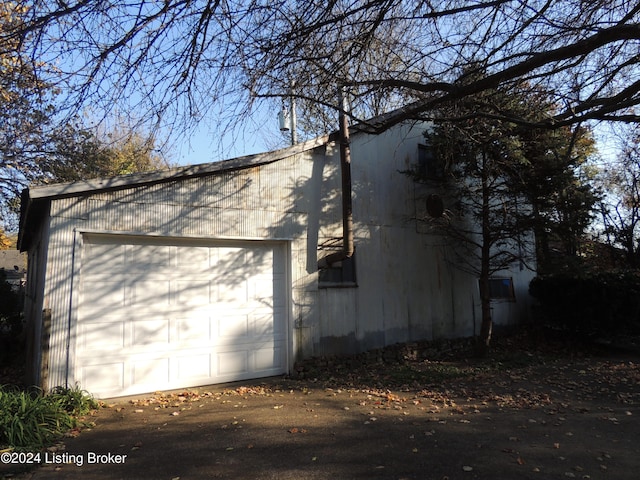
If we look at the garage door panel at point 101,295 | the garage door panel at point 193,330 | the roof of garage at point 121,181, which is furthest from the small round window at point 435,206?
the garage door panel at point 101,295

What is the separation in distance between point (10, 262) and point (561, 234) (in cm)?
3703

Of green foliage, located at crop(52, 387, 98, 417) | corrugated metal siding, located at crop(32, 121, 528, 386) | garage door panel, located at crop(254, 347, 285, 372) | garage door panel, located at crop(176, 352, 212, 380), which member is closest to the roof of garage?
corrugated metal siding, located at crop(32, 121, 528, 386)

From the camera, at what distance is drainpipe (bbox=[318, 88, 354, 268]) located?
8.38m

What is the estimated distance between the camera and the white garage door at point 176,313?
20.8 feet

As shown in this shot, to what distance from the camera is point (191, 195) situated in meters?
7.18

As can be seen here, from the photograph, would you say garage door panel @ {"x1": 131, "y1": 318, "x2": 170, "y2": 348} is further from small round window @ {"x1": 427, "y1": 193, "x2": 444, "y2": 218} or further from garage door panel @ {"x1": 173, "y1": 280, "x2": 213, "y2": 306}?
small round window @ {"x1": 427, "y1": 193, "x2": 444, "y2": 218}

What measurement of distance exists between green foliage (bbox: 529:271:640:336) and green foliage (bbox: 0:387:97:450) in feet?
34.3

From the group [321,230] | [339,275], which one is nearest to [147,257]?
[321,230]

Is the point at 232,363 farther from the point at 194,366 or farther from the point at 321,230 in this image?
the point at 321,230

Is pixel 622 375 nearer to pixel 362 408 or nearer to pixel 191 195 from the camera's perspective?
pixel 362 408

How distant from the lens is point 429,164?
1096 cm

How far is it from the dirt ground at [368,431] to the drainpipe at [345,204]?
2133mm

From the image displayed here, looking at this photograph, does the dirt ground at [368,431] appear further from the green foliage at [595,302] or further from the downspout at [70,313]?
the green foliage at [595,302]

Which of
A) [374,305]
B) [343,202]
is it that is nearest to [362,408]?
[374,305]
